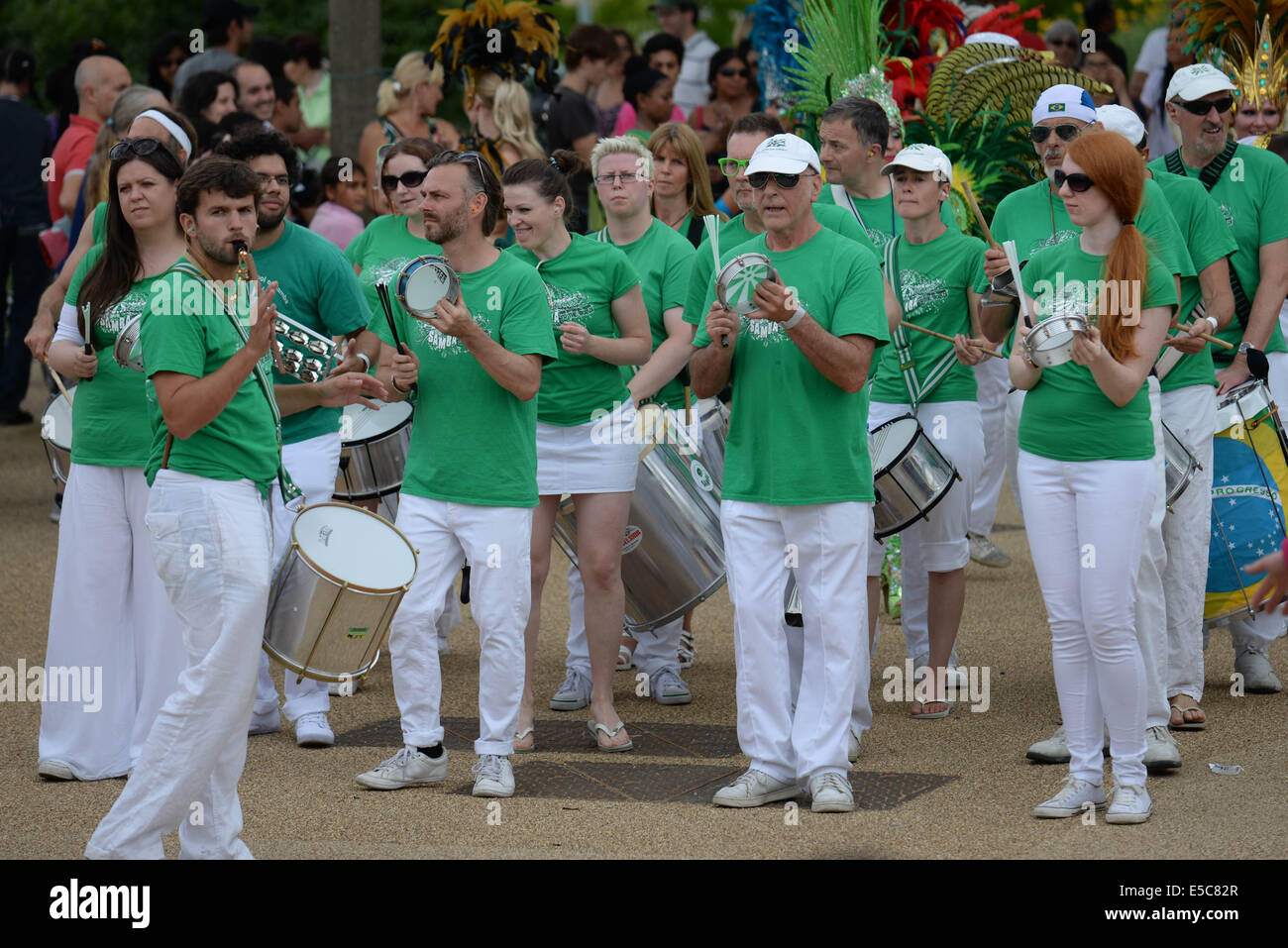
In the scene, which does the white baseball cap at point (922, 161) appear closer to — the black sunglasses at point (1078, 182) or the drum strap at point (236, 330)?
the black sunglasses at point (1078, 182)

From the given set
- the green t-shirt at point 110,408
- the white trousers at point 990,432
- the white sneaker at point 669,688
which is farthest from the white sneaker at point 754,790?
the white trousers at point 990,432

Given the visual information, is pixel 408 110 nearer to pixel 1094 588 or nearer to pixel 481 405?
pixel 481 405

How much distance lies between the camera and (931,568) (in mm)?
6676

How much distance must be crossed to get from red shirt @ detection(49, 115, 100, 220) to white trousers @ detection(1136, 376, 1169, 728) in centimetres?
693

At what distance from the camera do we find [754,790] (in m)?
5.46

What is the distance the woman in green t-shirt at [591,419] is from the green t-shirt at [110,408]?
1408 millimetres

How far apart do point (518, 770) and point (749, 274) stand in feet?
6.35

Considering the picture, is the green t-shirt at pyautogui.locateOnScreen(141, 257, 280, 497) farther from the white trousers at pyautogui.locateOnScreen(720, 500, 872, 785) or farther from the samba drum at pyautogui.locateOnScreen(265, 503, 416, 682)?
the white trousers at pyautogui.locateOnScreen(720, 500, 872, 785)

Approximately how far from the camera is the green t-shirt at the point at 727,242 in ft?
18.8

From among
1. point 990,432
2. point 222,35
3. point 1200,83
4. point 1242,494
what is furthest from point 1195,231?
point 222,35

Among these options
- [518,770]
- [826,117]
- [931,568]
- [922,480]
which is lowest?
[518,770]

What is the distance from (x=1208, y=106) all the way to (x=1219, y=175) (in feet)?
0.94
